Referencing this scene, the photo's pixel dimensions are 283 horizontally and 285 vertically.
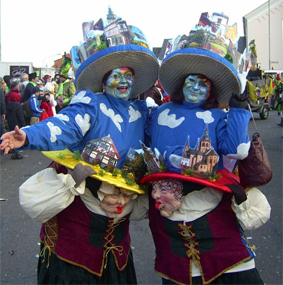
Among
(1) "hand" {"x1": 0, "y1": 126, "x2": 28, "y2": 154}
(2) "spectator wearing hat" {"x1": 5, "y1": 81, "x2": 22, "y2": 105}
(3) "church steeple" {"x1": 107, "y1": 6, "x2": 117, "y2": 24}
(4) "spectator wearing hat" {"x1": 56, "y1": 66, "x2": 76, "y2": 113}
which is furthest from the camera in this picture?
(4) "spectator wearing hat" {"x1": 56, "y1": 66, "x2": 76, "y2": 113}

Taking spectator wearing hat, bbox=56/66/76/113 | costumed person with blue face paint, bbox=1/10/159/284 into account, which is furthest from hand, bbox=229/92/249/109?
spectator wearing hat, bbox=56/66/76/113

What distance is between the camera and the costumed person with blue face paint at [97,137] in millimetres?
2217

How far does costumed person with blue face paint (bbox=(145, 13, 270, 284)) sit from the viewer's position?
202 cm

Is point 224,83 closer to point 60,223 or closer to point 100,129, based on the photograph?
point 100,129

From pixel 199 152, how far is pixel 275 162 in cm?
523

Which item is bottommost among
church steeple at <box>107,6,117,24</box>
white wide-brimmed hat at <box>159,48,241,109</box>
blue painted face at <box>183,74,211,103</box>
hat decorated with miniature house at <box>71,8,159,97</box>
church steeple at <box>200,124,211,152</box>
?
church steeple at <box>200,124,211,152</box>

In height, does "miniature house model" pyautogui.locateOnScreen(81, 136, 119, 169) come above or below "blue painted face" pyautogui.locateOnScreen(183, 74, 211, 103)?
below

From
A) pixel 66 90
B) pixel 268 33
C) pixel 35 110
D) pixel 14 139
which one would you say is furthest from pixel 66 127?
pixel 268 33

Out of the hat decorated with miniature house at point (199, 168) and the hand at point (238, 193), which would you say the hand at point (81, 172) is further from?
the hand at point (238, 193)

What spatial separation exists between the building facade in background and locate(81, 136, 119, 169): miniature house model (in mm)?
27188

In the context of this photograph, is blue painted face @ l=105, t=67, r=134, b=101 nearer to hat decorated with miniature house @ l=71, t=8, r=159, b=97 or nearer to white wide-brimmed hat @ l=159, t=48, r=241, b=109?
hat decorated with miniature house @ l=71, t=8, r=159, b=97

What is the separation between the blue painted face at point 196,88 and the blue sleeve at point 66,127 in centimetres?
62

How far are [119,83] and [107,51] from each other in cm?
23

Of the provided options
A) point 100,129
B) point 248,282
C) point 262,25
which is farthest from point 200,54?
point 262,25
